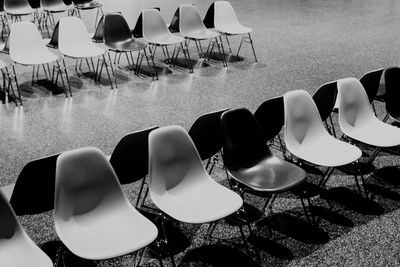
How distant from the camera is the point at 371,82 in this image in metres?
5.36

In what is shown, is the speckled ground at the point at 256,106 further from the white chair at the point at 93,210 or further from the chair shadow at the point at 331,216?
the white chair at the point at 93,210

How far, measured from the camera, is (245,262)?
367 centimetres

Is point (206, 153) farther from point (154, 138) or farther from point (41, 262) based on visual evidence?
point (41, 262)

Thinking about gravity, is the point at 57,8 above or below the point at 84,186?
above

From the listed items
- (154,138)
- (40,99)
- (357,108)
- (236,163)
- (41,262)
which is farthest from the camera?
→ (40,99)

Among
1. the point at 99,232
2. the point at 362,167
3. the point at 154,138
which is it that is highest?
the point at 154,138

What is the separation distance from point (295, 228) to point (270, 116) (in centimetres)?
104

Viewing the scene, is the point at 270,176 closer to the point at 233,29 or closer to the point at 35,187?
the point at 35,187

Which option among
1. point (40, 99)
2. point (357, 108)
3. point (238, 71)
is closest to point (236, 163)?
point (357, 108)

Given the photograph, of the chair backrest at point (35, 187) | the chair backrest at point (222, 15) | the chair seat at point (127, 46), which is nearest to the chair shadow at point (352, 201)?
the chair backrest at point (35, 187)

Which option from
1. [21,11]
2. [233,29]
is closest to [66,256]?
[233,29]

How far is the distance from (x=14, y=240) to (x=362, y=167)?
358 centimetres

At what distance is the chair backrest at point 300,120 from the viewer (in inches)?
171

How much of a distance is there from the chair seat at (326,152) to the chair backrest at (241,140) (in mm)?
393
